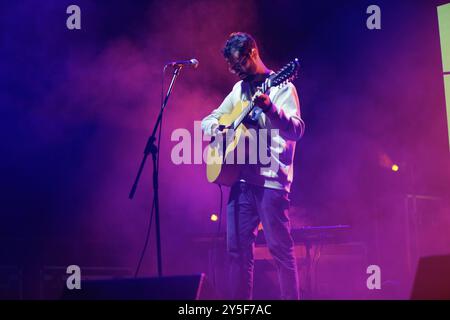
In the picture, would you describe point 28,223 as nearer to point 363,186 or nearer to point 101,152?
point 101,152

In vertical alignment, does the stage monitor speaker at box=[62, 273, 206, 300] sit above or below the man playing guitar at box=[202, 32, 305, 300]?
below

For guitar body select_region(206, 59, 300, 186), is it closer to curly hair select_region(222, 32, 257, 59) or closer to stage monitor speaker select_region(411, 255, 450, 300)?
curly hair select_region(222, 32, 257, 59)

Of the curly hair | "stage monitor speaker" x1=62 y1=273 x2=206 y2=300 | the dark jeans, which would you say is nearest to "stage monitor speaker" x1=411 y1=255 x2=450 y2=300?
"stage monitor speaker" x1=62 y1=273 x2=206 y2=300

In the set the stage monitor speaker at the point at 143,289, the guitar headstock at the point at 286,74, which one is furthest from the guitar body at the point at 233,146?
the stage monitor speaker at the point at 143,289

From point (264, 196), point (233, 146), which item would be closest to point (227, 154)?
point (233, 146)

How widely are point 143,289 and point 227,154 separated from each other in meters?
1.39

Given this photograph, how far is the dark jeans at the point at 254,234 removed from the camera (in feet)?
11.4

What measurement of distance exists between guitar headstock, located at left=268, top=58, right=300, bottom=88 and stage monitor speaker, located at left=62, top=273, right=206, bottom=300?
4.89 ft

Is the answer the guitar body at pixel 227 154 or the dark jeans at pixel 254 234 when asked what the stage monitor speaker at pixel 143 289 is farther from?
the guitar body at pixel 227 154

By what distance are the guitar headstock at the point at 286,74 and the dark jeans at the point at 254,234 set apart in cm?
68

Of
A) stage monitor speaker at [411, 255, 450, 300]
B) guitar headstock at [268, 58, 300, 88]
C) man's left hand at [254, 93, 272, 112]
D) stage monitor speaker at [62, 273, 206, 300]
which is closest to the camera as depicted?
stage monitor speaker at [411, 255, 450, 300]

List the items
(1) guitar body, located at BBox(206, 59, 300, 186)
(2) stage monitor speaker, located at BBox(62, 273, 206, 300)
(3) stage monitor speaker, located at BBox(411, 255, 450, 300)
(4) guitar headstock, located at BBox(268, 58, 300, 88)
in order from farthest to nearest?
(1) guitar body, located at BBox(206, 59, 300, 186), (4) guitar headstock, located at BBox(268, 58, 300, 88), (2) stage monitor speaker, located at BBox(62, 273, 206, 300), (3) stage monitor speaker, located at BBox(411, 255, 450, 300)

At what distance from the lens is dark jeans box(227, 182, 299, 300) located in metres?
3.49
